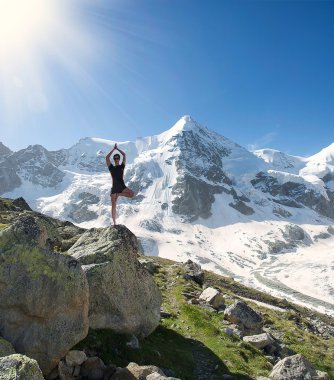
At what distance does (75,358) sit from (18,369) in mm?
4649

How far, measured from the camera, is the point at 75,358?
12961 mm

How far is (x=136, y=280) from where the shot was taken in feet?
60.8

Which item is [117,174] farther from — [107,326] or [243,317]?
[243,317]

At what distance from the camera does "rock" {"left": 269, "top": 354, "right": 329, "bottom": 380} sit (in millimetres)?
15969

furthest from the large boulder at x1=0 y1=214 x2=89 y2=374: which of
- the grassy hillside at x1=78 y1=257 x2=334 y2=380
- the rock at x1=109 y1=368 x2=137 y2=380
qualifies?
the grassy hillside at x1=78 y1=257 x2=334 y2=380

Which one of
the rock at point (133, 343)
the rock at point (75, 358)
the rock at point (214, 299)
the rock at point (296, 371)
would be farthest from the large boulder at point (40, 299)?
the rock at point (214, 299)

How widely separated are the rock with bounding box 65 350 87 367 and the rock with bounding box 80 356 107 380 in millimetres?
183

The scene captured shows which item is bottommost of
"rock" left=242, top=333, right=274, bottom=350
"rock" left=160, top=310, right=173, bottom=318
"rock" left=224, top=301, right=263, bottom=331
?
"rock" left=242, top=333, right=274, bottom=350

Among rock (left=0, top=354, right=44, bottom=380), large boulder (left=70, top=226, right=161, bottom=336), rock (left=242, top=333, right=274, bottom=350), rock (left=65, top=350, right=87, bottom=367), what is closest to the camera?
rock (left=0, top=354, right=44, bottom=380)

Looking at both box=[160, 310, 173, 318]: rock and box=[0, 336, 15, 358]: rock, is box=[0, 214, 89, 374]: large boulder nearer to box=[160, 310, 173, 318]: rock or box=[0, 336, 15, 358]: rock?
box=[0, 336, 15, 358]: rock

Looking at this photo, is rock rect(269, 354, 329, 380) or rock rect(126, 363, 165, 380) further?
rock rect(269, 354, 329, 380)

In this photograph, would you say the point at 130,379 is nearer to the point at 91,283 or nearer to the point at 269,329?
the point at 91,283

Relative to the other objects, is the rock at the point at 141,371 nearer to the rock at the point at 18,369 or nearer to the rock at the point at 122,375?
the rock at the point at 122,375

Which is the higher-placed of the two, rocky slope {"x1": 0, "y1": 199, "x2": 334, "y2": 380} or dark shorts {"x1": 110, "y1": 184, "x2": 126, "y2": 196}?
dark shorts {"x1": 110, "y1": 184, "x2": 126, "y2": 196}
